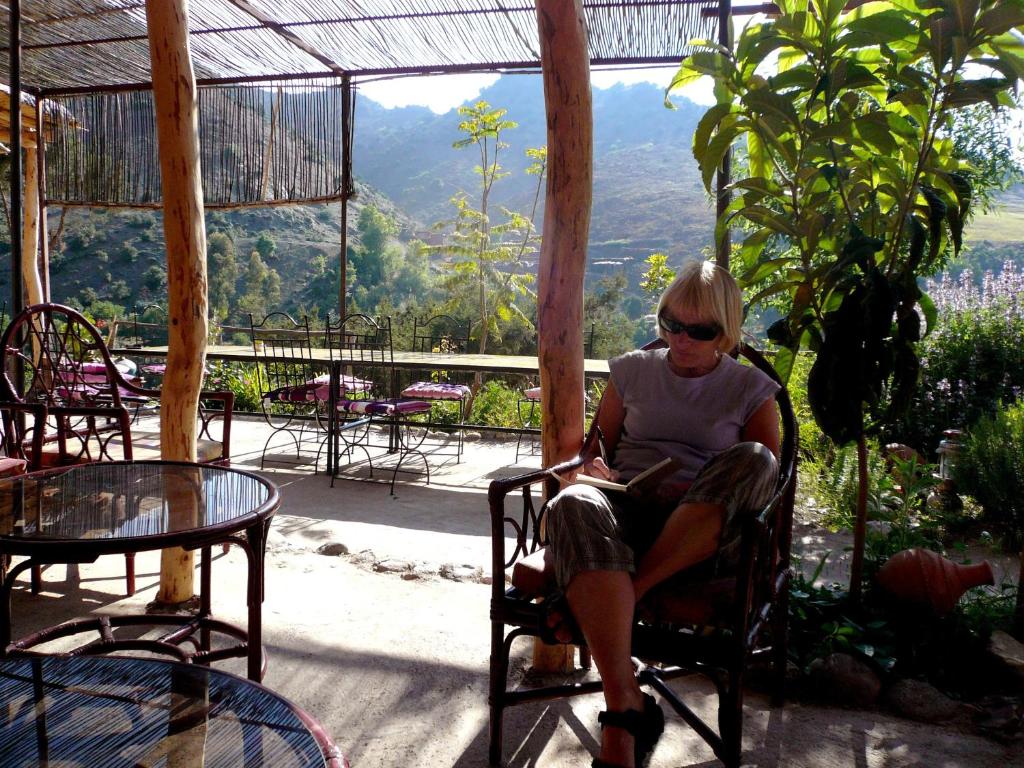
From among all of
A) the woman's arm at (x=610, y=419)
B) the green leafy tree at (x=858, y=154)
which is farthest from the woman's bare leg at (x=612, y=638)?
the green leafy tree at (x=858, y=154)

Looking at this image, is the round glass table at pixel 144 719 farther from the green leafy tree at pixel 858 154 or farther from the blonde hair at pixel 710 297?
the green leafy tree at pixel 858 154

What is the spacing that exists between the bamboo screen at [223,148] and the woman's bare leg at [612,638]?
5.00 meters

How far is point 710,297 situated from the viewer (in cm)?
192

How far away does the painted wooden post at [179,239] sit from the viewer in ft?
8.60

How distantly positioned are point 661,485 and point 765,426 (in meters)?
0.30

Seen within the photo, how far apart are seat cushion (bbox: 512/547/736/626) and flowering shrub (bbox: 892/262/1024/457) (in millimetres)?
4073

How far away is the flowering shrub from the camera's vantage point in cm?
527

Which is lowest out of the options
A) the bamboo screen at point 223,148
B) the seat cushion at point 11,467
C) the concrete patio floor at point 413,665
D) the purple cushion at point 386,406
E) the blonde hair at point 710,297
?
the concrete patio floor at point 413,665

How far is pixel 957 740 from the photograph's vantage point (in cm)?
194

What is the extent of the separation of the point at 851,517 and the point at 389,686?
269 centimetres

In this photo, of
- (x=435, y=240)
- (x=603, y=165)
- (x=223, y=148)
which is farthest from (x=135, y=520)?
(x=603, y=165)

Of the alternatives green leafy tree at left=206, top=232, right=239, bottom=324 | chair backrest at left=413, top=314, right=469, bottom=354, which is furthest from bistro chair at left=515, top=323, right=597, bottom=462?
green leafy tree at left=206, top=232, right=239, bottom=324

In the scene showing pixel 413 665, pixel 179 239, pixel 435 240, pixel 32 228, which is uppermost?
pixel 435 240

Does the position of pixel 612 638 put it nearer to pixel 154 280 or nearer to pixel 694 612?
pixel 694 612
